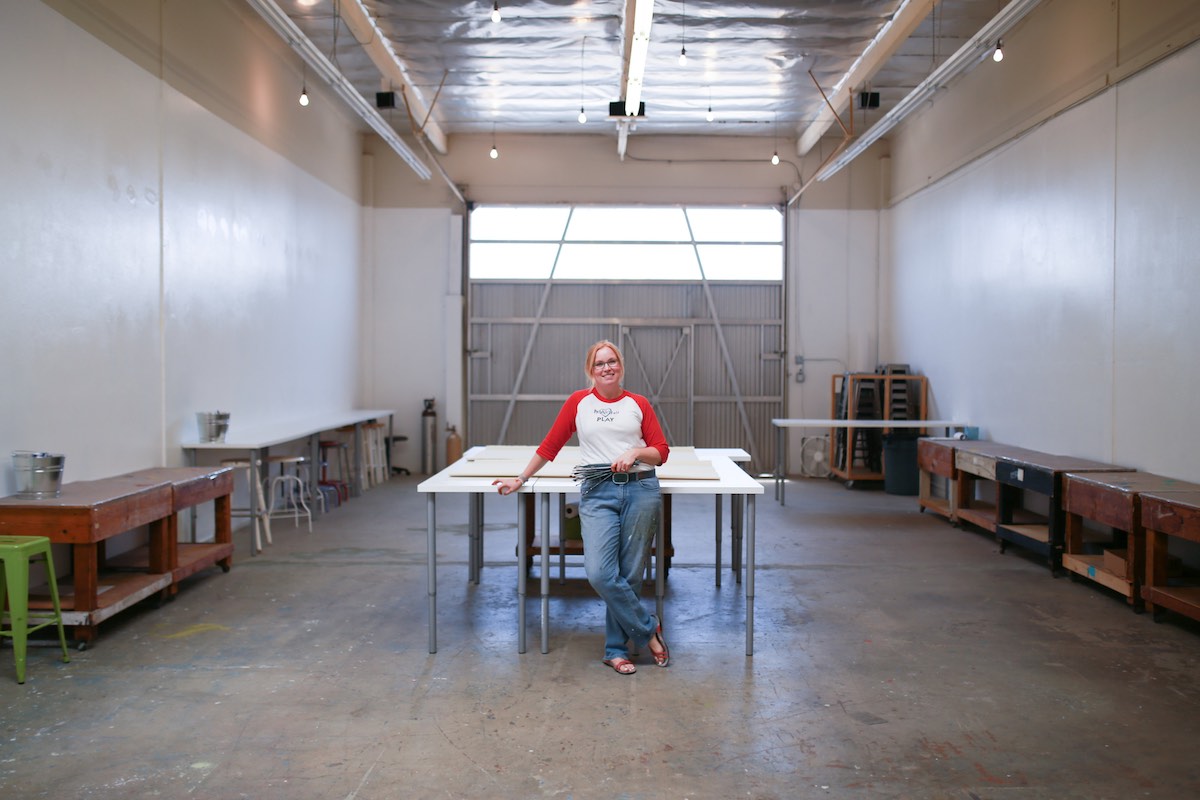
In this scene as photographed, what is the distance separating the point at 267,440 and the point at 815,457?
7.09 meters

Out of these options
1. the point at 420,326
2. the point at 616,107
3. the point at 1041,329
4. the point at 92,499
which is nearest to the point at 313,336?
the point at 420,326

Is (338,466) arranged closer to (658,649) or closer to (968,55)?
(658,649)

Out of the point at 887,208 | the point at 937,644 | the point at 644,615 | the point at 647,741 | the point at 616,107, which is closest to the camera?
the point at 647,741

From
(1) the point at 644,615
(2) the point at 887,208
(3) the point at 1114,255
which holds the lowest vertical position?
(1) the point at 644,615

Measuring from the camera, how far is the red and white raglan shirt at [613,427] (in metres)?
4.07

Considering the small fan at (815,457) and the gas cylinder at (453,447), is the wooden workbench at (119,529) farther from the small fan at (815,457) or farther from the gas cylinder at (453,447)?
the small fan at (815,457)

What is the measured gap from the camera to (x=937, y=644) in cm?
439

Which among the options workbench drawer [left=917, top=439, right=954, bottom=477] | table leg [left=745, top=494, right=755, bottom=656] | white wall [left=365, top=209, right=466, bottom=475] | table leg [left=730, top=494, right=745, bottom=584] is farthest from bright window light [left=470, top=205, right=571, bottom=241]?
table leg [left=745, top=494, right=755, bottom=656]

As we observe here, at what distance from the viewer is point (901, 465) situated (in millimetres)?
9578

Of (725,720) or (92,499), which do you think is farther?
(92,499)

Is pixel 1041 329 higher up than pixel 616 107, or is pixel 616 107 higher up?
pixel 616 107

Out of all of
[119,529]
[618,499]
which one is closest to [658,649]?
[618,499]

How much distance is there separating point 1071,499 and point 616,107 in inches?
200

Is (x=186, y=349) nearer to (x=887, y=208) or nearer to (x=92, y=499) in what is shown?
(x=92, y=499)
